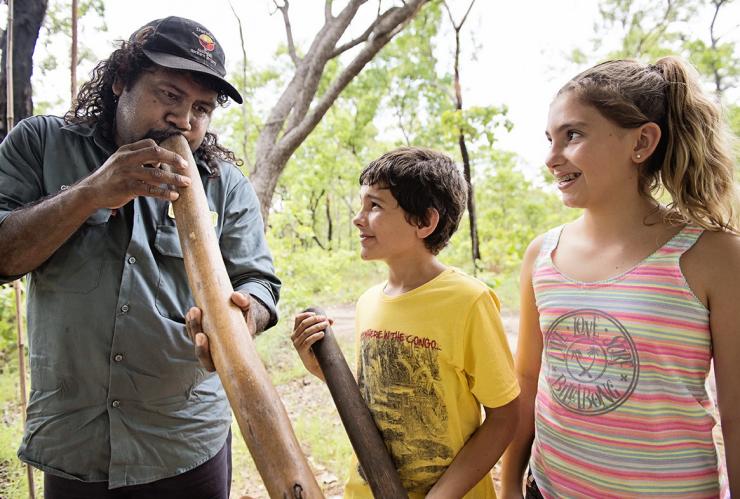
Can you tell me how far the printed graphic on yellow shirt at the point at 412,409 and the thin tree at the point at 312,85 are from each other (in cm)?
278

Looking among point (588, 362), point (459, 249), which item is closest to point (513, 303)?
point (459, 249)

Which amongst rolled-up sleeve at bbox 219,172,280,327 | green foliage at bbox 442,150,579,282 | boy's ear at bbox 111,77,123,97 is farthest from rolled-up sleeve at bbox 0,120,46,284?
green foliage at bbox 442,150,579,282

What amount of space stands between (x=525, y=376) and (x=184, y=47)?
1.58m

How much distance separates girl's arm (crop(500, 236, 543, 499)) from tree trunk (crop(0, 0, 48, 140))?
2.55 meters

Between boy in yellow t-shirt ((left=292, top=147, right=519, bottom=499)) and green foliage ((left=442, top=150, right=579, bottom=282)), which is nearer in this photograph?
boy in yellow t-shirt ((left=292, top=147, right=519, bottom=499))

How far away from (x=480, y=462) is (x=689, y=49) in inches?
416

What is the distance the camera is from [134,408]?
1499 mm

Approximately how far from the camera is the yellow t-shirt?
51.6 inches

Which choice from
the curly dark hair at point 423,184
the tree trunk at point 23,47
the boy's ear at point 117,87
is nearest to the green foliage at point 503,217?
the curly dark hair at point 423,184

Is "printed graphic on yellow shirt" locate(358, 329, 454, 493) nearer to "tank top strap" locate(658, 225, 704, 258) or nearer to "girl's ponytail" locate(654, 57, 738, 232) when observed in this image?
"tank top strap" locate(658, 225, 704, 258)

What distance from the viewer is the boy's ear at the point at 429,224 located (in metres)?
1.55

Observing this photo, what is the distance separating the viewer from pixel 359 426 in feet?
3.98

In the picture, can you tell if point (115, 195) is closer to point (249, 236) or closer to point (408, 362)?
point (249, 236)

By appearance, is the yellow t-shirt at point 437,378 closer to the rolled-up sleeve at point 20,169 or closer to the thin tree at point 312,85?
the rolled-up sleeve at point 20,169
